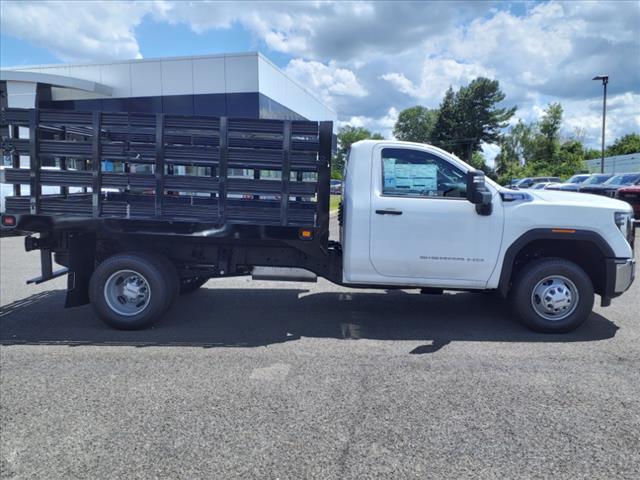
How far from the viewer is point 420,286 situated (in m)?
5.48

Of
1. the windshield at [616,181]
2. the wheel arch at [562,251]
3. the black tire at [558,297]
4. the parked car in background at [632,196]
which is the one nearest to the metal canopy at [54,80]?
the parked car in background at [632,196]

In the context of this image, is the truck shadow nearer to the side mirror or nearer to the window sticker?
the side mirror

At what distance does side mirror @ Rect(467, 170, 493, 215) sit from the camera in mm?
5012

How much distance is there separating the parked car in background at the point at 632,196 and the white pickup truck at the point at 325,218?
461 inches

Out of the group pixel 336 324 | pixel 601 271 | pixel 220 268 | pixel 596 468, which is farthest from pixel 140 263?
pixel 601 271

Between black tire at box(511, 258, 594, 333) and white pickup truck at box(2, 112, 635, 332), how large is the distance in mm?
12

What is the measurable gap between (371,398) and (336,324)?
2.01 metres

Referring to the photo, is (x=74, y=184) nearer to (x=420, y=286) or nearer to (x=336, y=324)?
(x=336, y=324)

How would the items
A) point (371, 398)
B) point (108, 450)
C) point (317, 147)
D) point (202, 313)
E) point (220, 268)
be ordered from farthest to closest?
point (202, 313)
point (220, 268)
point (317, 147)
point (371, 398)
point (108, 450)

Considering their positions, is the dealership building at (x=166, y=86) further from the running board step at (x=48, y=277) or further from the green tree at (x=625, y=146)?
the green tree at (x=625, y=146)

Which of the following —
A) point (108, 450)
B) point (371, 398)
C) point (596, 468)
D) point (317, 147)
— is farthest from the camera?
point (317, 147)

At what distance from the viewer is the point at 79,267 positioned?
5.66 metres

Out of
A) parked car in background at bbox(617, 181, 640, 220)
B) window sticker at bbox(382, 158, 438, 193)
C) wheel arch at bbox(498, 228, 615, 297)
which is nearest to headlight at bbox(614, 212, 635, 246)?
wheel arch at bbox(498, 228, 615, 297)

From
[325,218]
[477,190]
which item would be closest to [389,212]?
[325,218]
